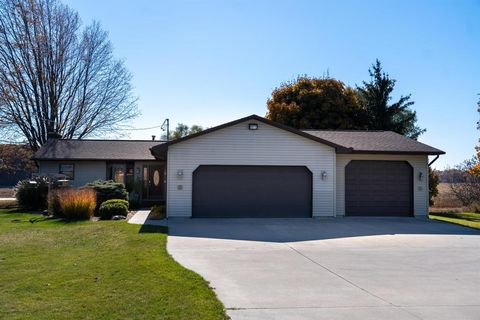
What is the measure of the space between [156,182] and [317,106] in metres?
14.0

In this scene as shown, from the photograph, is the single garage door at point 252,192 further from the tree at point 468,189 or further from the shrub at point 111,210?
the tree at point 468,189

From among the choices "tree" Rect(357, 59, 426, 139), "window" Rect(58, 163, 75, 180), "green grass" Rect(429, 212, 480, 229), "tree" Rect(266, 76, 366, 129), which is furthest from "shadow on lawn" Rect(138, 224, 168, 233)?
"tree" Rect(357, 59, 426, 139)

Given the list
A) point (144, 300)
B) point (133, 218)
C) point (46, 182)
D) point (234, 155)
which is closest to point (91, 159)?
point (46, 182)

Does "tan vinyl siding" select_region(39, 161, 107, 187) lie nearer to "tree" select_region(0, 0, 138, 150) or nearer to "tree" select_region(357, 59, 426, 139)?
"tree" select_region(0, 0, 138, 150)

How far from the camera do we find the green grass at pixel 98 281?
5.21 metres

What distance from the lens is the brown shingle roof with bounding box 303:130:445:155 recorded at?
687 inches

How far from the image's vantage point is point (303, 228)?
550 inches

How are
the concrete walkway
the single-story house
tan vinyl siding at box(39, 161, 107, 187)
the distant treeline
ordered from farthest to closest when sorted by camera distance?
the distant treeline, tan vinyl siding at box(39, 161, 107, 187), the single-story house, the concrete walkway

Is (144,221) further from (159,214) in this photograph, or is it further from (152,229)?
(152,229)

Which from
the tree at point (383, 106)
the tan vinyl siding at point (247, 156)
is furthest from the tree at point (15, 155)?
the tree at point (383, 106)

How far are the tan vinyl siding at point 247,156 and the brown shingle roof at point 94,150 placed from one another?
7.32 m

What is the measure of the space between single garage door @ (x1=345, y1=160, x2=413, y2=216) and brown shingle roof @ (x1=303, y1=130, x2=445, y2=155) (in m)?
0.66

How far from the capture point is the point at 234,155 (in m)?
16.5

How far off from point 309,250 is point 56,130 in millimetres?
25834
